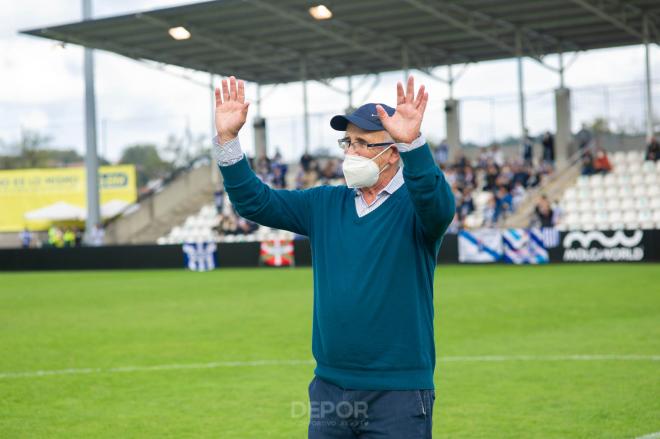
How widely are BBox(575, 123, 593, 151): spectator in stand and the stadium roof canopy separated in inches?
134

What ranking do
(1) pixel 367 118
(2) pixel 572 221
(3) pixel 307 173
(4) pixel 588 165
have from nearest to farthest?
(1) pixel 367 118 → (2) pixel 572 221 → (4) pixel 588 165 → (3) pixel 307 173

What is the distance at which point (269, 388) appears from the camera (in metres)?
10.2

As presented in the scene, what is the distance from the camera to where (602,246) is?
28.5m

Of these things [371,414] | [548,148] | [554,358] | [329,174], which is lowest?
[554,358]

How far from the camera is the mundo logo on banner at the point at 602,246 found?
28.0 m

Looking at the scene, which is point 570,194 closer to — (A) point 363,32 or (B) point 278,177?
(A) point 363,32

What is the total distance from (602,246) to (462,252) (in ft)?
14.3

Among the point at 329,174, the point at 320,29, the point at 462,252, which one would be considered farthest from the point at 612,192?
the point at 320,29

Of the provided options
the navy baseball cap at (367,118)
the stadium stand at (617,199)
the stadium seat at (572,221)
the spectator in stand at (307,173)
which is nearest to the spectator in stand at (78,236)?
the spectator in stand at (307,173)

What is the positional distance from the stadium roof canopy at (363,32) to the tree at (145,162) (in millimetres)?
15724

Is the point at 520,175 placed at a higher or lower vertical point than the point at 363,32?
lower

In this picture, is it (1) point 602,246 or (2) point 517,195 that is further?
(2) point 517,195

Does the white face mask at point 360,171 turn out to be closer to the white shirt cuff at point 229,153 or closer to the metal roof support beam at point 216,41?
the white shirt cuff at point 229,153

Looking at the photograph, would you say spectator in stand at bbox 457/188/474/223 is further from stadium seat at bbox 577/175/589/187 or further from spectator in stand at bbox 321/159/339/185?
spectator in stand at bbox 321/159/339/185
